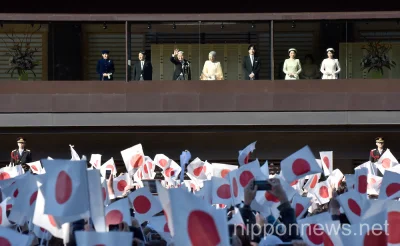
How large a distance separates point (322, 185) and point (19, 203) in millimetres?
6120

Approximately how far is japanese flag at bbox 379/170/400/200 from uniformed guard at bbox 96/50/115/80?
17.2 m

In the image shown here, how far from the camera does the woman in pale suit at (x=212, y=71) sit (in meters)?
29.6

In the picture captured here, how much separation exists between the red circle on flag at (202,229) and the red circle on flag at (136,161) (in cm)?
1168

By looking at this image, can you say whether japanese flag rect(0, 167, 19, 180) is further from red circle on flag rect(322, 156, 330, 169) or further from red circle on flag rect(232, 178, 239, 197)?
red circle on flag rect(232, 178, 239, 197)

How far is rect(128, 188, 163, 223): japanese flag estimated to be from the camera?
13.2 metres

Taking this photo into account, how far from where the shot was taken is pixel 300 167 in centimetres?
1368

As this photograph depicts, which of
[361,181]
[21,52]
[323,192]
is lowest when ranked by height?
[323,192]

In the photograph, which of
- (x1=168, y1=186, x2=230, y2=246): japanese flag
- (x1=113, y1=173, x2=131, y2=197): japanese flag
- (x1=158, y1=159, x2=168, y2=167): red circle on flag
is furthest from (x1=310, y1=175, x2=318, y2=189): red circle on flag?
(x1=168, y1=186, x2=230, y2=246): japanese flag

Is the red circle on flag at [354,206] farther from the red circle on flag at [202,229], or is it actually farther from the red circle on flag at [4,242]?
the red circle on flag at [4,242]

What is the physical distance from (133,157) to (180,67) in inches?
387

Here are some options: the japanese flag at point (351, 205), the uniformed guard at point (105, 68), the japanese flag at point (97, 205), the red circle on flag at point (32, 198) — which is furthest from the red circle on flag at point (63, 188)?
the uniformed guard at point (105, 68)

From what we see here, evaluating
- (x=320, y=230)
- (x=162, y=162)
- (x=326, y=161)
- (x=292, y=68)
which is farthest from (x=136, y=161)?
(x=320, y=230)

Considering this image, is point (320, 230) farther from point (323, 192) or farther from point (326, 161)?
point (326, 161)
